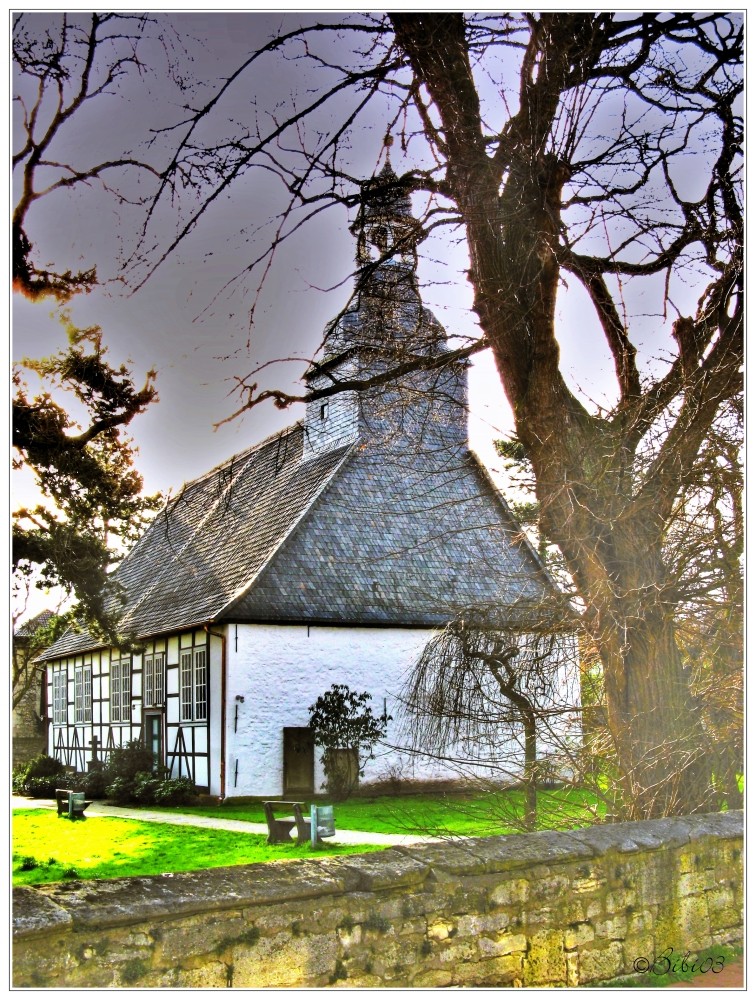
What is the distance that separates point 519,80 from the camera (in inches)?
215

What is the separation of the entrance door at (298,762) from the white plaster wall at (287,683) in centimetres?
8

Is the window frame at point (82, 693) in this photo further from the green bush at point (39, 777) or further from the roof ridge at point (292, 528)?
the roof ridge at point (292, 528)

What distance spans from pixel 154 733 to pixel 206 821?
4855mm

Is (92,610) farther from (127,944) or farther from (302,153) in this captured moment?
(127,944)

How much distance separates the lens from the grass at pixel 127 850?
24.9 ft

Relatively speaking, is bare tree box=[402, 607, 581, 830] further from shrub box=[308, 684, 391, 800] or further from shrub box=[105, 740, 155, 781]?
shrub box=[105, 740, 155, 781]

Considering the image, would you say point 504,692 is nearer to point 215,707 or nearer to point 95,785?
point 215,707

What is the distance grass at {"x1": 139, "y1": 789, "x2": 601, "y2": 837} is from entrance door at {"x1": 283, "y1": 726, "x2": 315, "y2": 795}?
0.55m

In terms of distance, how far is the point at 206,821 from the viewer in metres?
11.2

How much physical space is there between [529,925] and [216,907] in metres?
1.37

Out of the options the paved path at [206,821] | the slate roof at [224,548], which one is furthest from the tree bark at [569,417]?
the slate roof at [224,548]

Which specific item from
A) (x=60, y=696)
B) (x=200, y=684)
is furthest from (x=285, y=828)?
(x=60, y=696)

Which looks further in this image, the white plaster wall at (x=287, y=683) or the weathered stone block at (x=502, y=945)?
the white plaster wall at (x=287, y=683)

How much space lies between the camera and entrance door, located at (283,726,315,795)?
13.4 m
